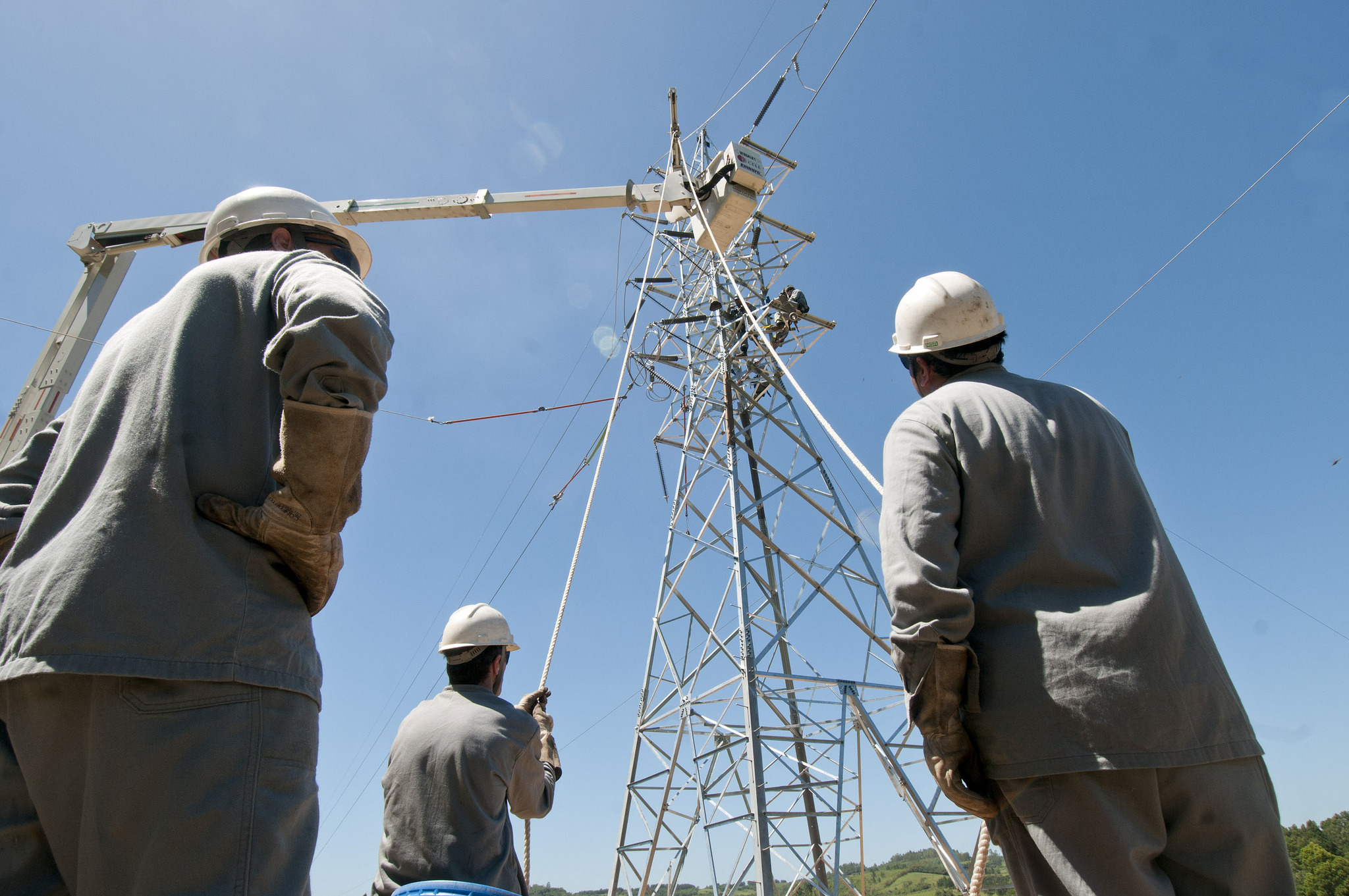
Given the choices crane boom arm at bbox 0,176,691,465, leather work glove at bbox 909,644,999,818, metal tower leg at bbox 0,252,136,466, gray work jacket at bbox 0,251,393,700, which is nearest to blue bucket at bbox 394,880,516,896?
gray work jacket at bbox 0,251,393,700

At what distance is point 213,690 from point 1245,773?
1781mm

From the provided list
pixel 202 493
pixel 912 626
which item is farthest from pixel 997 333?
pixel 202 493

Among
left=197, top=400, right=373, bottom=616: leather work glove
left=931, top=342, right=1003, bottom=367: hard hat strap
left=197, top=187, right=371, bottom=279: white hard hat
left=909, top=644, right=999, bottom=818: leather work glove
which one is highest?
left=197, top=187, right=371, bottom=279: white hard hat

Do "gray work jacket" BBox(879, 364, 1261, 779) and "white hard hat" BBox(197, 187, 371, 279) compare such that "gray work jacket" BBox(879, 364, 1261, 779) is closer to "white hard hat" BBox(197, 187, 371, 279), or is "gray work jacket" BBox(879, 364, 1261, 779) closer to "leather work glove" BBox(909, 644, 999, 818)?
"leather work glove" BBox(909, 644, 999, 818)

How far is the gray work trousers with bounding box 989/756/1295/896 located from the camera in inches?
51.3

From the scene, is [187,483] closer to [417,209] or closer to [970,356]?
[970,356]

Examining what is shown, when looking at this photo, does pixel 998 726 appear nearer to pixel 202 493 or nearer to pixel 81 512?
pixel 202 493

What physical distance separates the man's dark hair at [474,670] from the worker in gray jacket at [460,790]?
52 millimetres

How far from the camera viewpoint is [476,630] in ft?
10.1

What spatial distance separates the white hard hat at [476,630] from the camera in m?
2.99

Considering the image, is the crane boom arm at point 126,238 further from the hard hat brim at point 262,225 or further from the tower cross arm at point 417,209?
the hard hat brim at point 262,225

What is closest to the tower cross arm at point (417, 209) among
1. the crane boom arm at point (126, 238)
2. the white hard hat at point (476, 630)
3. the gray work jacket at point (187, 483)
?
the crane boom arm at point (126, 238)

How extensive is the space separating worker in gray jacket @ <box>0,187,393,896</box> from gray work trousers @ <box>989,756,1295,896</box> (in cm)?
131

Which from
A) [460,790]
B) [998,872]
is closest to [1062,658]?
[460,790]
